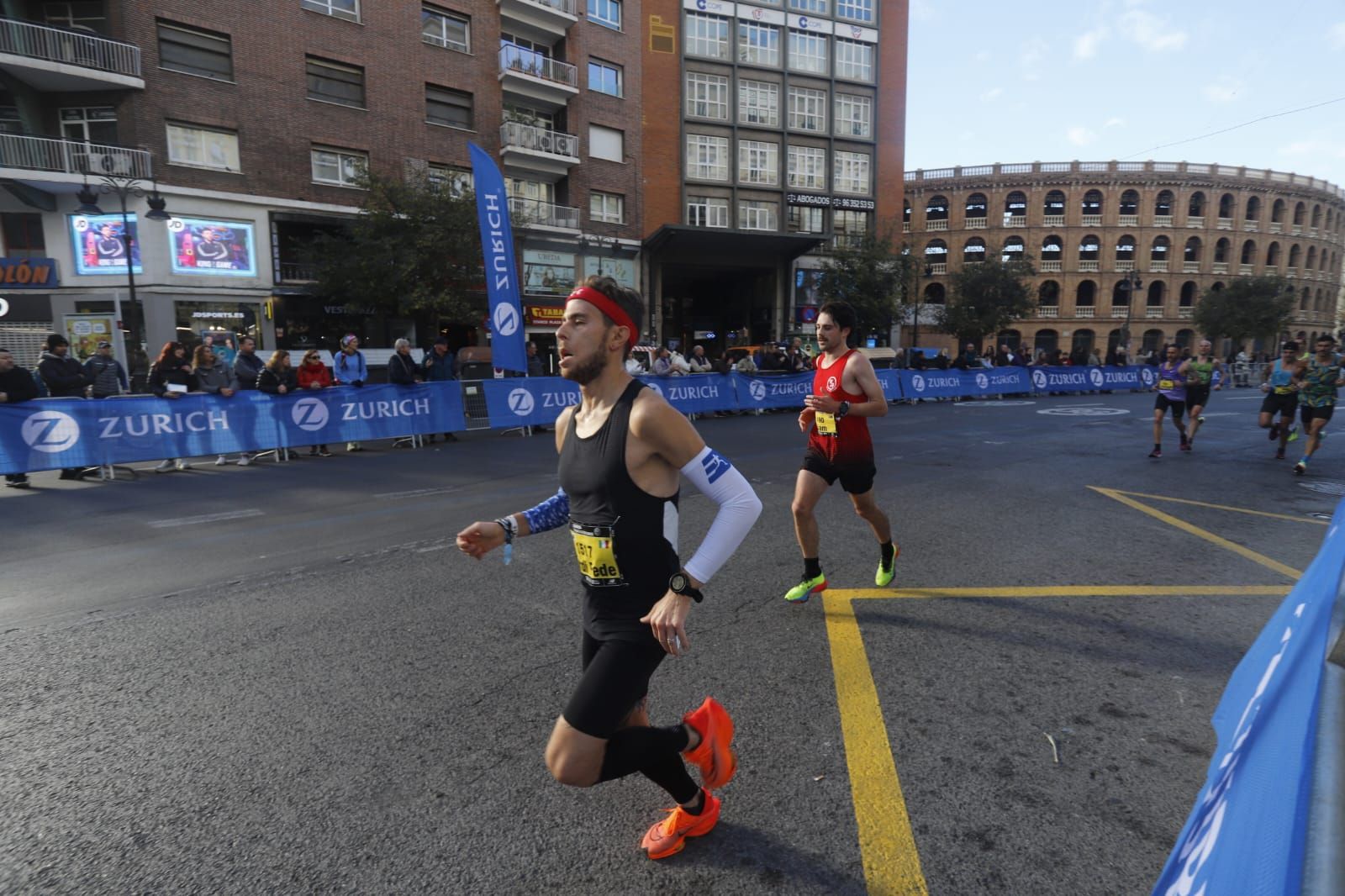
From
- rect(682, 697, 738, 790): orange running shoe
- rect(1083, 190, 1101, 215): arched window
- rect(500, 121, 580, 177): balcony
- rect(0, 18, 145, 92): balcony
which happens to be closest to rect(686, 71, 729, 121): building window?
rect(500, 121, 580, 177): balcony

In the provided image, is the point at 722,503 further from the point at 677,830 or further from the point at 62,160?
the point at 62,160

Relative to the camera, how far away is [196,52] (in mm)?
21922

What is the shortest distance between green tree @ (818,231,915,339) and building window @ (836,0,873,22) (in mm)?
14374

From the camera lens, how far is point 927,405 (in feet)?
65.7

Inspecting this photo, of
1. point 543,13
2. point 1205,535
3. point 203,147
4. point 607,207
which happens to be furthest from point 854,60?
point 1205,535

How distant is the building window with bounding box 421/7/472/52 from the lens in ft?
86.6

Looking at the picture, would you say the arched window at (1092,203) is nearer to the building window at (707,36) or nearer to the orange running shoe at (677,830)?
the building window at (707,36)

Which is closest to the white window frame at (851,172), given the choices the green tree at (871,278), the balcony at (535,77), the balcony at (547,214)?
the green tree at (871,278)

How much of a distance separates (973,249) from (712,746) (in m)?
61.9

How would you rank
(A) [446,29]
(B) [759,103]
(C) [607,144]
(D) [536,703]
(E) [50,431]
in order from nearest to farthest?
(D) [536,703]
(E) [50,431]
(A) [446,29]
(C) [607,144]
(B) [759,103]

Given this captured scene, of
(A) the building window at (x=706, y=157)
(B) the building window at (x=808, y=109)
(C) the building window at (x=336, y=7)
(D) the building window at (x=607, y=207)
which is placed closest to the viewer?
(C) the building window at (x=336, y=7)

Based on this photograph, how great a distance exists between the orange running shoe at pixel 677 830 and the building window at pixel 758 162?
1489 inches

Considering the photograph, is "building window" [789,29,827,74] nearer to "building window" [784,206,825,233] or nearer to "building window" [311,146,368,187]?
"building window" [784,206,825,233]

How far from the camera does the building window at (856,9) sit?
125 feet
